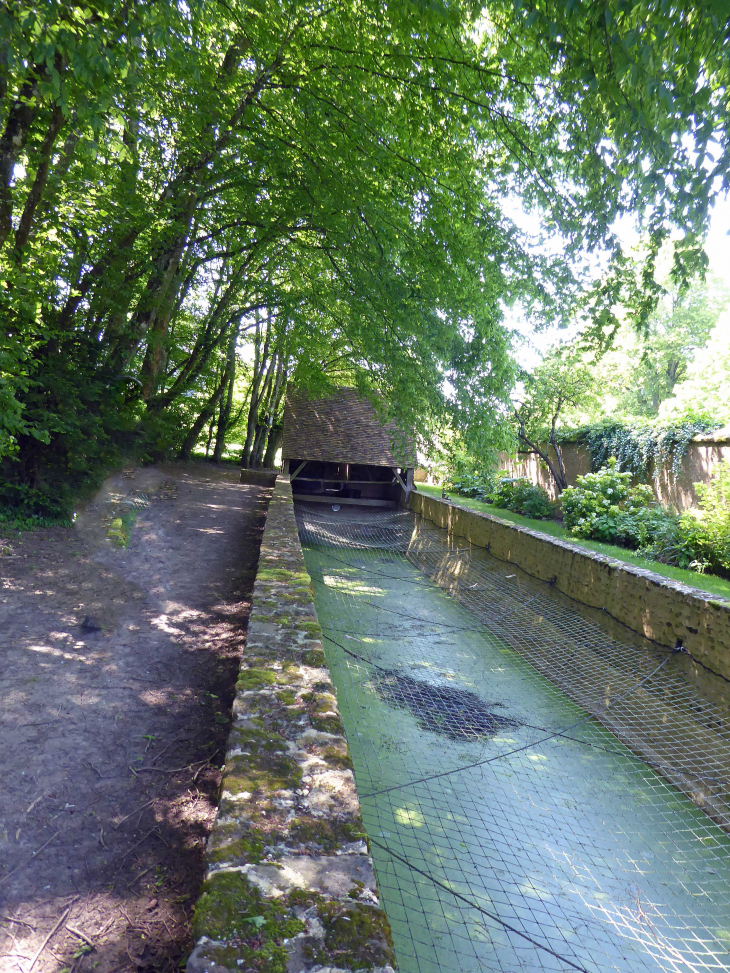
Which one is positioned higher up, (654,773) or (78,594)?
(78,594)

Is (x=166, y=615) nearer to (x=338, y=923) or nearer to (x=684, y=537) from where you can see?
(x=338, y=923)

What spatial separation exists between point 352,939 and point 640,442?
38.6ft

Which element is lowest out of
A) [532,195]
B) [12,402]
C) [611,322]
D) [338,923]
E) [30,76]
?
[338,923]

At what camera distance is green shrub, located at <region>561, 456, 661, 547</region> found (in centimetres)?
1016

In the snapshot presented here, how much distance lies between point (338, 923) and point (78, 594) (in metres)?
4.41

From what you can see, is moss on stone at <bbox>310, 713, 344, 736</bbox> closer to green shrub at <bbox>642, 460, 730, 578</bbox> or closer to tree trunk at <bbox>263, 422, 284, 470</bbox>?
Answer: green shrub at <bbox>642, 460, 730, 578</bbox>

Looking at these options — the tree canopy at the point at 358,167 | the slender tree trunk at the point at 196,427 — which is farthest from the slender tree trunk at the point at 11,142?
the slender tree trunk at the point at 196,427

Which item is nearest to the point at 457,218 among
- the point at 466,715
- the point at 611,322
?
the point at 611,322

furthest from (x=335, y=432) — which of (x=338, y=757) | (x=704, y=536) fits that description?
(x=338, y=757)

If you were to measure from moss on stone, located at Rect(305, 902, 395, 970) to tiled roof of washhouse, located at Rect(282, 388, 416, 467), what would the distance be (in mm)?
13872

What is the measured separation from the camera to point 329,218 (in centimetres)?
610

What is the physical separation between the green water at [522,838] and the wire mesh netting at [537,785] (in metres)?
0.01

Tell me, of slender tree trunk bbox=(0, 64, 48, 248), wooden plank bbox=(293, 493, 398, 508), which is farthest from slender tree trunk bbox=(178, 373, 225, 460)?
slender tree trunk bbox=(0, 64, 48, 248)

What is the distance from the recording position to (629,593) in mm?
6316
